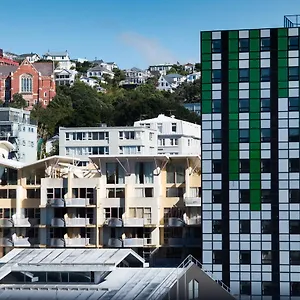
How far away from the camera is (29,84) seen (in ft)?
350

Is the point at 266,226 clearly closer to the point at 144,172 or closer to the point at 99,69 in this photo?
the point at 144,172

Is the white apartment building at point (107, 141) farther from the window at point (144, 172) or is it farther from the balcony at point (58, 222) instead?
the balcony at point (58, 222)

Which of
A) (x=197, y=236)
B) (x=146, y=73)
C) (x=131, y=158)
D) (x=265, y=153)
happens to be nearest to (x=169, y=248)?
(x=197, y=236)

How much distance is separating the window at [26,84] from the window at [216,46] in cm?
6957

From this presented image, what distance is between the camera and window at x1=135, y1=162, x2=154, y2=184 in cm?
4203

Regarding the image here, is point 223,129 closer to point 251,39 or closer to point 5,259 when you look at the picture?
point 251,39

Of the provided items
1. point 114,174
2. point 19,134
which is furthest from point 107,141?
point 114,174

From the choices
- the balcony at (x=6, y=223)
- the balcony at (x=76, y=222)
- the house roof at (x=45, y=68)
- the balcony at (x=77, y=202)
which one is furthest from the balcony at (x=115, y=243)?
the house roof at (x=45, y=68)

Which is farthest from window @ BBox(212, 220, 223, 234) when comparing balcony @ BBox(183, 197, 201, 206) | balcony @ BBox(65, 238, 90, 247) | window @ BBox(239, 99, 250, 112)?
balcony @ BBox(65, 238, 90, 247)

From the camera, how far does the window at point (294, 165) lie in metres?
37.1

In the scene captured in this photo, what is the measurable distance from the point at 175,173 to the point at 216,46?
7.06 metres

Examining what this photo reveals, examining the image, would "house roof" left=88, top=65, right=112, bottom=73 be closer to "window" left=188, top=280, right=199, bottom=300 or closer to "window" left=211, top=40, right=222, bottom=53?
"window" left=211, top=40, right=222, bottom=53

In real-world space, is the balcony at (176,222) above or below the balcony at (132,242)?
above

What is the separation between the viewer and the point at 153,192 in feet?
137
